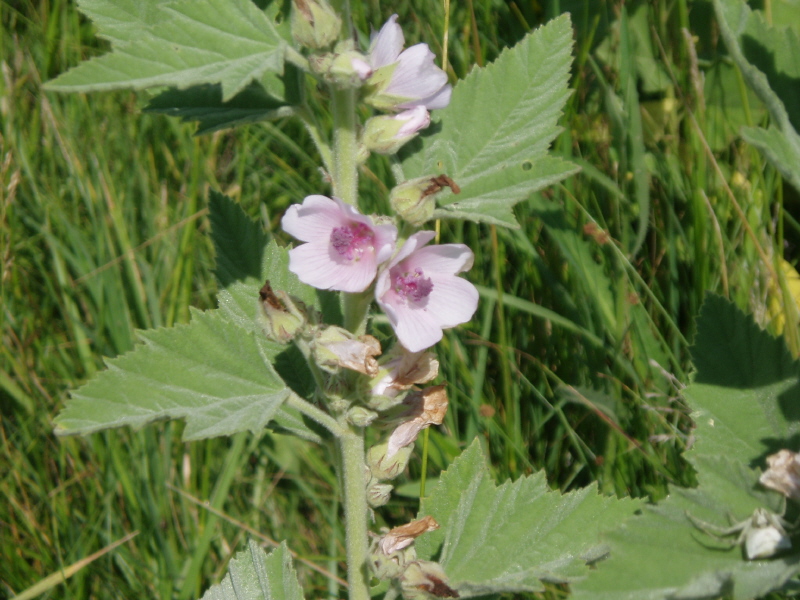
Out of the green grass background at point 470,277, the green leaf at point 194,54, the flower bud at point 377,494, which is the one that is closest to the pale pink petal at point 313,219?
the green leaf at point 194,54

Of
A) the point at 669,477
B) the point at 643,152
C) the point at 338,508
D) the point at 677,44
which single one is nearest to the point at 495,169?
the point at 669,477

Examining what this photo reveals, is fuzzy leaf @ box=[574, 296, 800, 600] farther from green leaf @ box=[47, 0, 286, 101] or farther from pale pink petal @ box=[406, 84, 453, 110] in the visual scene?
green leaf @ box=[47, 0, 286, 101]

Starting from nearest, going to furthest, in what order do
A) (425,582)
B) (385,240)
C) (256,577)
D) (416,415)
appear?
1. (385,240)
2. (425,582)
3. (416,415)
4. (256,577)

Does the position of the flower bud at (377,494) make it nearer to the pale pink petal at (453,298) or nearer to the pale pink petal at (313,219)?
the pale pink petal at (453,298)

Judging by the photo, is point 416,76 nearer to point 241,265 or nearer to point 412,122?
point 412,122

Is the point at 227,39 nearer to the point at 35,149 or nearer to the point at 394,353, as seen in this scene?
the point at 394,353

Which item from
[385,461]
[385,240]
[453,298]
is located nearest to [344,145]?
[385,240]
